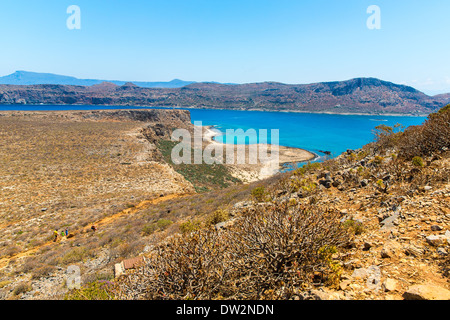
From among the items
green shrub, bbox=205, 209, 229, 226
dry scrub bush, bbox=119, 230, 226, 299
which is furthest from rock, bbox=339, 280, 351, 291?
green shrub, bbox=205, 209, 229, 226

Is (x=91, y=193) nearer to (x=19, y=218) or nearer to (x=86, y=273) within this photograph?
(x=19, y=218)

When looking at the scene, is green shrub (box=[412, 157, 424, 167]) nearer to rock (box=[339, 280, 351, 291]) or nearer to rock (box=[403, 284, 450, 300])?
rock (box=[403, 284, 450, 300])

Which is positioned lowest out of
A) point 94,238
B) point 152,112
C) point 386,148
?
point 94,238

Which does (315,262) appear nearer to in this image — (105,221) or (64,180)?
(105,221)
